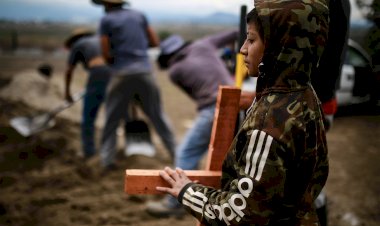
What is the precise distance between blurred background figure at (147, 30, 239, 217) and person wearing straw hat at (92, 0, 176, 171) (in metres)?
0.91

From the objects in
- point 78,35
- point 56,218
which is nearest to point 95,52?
point 78,35

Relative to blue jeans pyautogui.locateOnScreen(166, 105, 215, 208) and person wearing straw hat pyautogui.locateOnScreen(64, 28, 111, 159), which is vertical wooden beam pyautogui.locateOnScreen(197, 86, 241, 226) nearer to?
blue jeans pyautogui.locateOnScreen(166, 105, 215, 208)

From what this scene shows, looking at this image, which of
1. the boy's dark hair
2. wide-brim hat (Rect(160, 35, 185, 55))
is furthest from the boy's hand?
wide-brim hat (Rect(160, 35, 185, 55))

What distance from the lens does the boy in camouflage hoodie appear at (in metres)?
1.15

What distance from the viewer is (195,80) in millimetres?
3721

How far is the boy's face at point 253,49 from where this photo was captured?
Answer: 1.25m

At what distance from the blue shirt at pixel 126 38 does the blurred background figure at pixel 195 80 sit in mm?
932

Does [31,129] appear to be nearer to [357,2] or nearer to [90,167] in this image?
[90,167]

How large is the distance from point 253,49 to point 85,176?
12.2 feet

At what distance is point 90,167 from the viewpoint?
4867 mm

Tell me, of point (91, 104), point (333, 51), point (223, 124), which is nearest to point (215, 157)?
point (223, 124)

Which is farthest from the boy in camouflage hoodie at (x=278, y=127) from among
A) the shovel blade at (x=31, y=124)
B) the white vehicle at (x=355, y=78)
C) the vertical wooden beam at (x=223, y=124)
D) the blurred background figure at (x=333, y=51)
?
the white vehicle at (x=355, y=78)

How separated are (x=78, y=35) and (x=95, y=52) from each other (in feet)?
1.56

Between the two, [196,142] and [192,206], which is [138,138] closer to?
[196,142]
